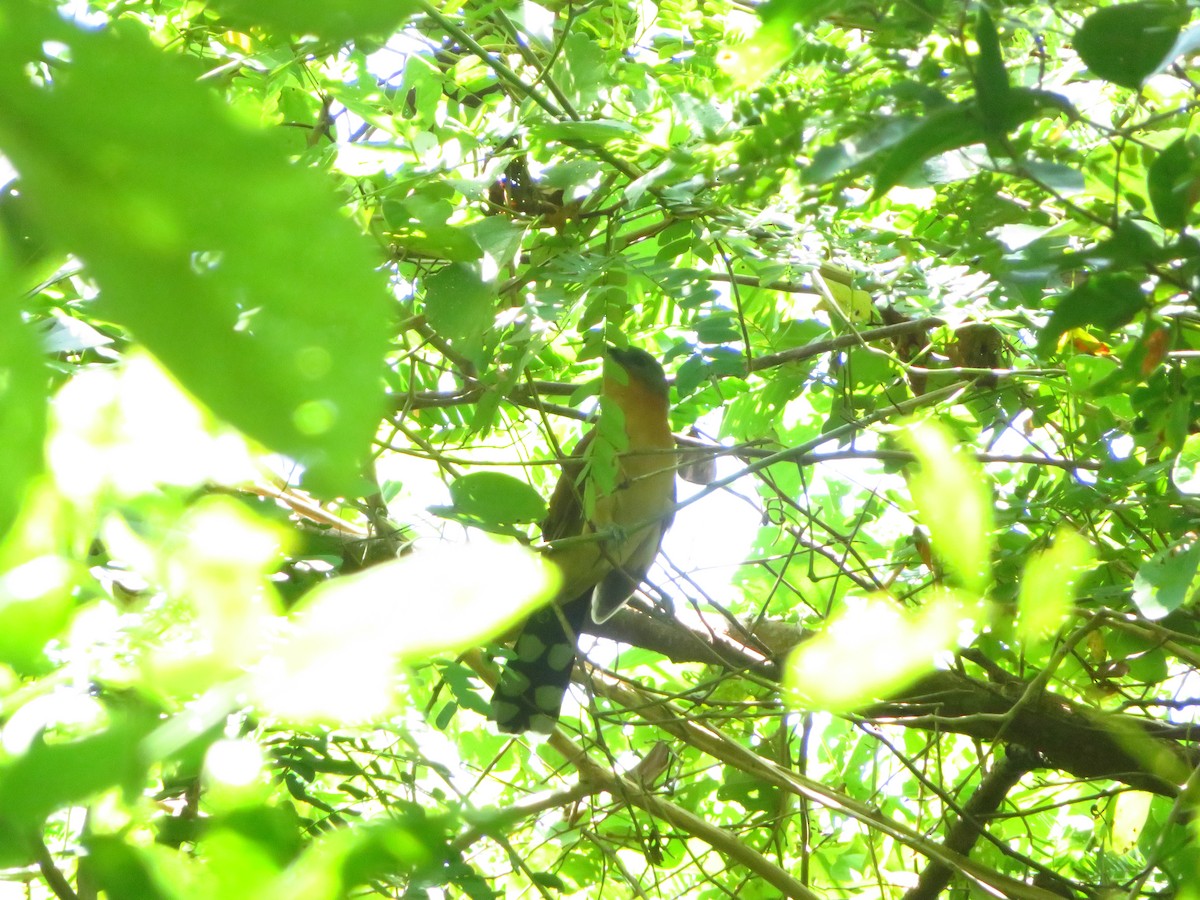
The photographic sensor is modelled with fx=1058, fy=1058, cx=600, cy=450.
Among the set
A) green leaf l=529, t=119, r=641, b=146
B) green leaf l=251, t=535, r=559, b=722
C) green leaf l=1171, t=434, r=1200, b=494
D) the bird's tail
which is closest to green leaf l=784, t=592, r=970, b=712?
green leaf l=251, t=535, r=559, b=722

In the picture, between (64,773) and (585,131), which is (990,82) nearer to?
(64,773)

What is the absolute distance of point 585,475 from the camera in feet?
6.03

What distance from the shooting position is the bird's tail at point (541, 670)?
106 inches

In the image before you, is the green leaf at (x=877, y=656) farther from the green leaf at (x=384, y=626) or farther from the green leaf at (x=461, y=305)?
the green leaf at (x=461, y=305)

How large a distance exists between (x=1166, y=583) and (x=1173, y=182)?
716 millimetres

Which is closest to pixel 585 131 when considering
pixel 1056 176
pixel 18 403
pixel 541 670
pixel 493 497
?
pixel 493 497

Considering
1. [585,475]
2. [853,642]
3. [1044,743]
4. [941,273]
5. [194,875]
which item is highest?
[941,273]

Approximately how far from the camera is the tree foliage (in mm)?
196

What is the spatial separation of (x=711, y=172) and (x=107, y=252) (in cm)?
88

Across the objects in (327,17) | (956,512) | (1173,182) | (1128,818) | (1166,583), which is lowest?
(327,17)

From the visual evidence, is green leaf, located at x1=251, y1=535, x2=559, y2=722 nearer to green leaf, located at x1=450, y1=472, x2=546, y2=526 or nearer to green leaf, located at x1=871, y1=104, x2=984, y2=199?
green leaf, located at x1=871, y1=104, x2=984, y2=199

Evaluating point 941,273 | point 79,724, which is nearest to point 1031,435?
point 941,273

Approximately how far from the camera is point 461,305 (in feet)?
4.79

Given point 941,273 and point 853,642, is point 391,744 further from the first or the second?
point 853,642
